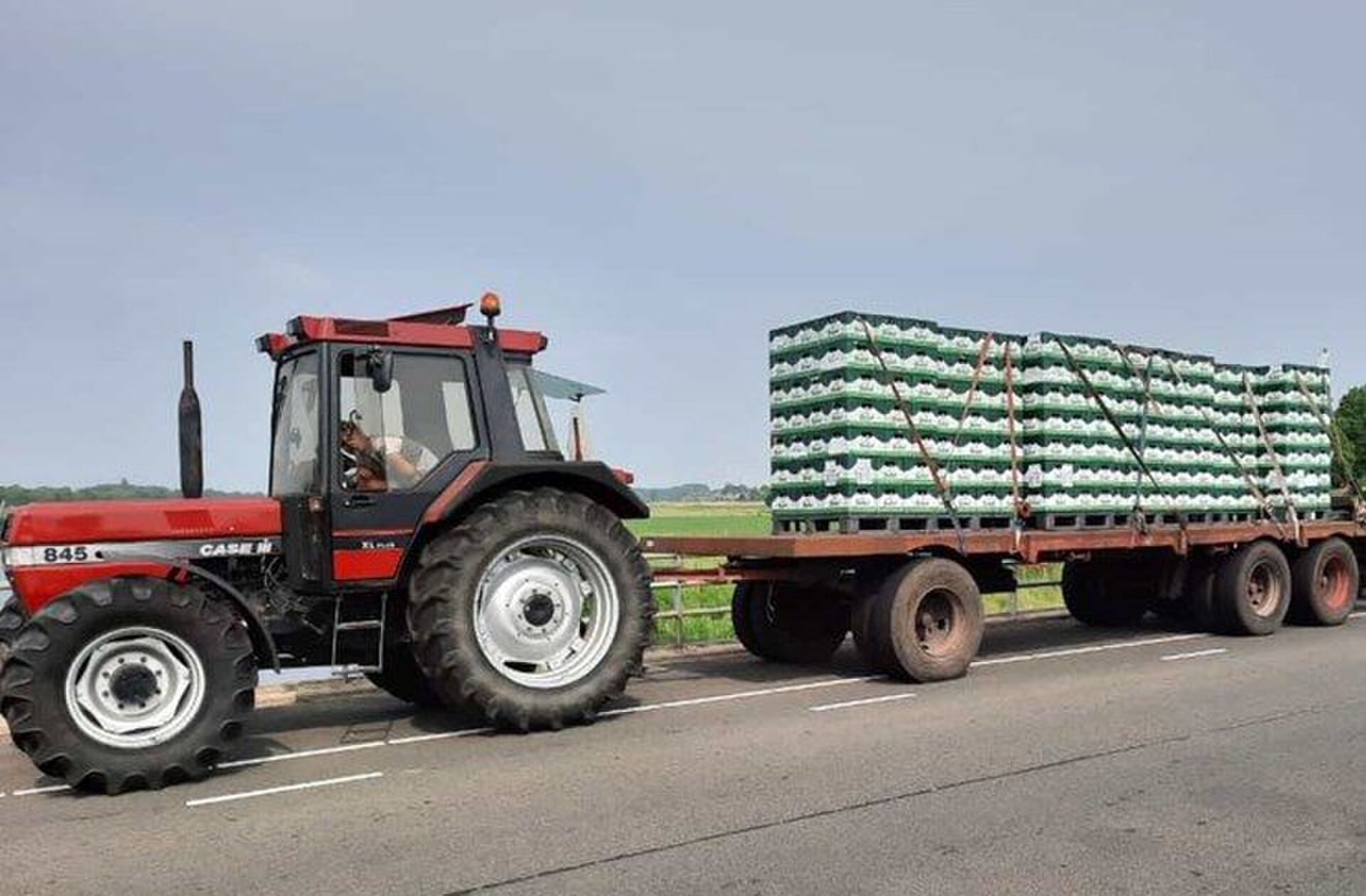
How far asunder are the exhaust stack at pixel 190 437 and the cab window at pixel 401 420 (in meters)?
0.86

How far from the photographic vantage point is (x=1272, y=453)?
13.2 metres

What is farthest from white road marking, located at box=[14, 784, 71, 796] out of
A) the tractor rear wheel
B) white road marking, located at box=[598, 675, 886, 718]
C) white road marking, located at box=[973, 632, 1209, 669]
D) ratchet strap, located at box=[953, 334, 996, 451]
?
white road marking, located at box=[973, 632, 1209, 669]

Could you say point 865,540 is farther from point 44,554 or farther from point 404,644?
point 44,554

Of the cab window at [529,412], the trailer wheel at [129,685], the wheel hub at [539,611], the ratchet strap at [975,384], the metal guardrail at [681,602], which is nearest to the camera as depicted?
the trailer wheel at [129,685]

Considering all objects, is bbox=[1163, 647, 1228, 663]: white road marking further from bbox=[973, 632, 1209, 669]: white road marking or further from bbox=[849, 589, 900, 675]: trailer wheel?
bbox=[849, 589, 900, 675]: trailer wheel

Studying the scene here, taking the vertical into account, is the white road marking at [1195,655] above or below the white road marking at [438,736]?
below

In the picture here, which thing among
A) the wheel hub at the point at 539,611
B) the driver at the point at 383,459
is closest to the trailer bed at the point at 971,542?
the wheel hub at the point at 539,611

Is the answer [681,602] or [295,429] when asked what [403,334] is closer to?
[295,429]

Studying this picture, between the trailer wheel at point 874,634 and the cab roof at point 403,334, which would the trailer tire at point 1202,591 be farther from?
the cab roof at point 403,334

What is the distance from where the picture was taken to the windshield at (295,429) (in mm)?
7570

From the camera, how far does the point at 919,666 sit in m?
9.54

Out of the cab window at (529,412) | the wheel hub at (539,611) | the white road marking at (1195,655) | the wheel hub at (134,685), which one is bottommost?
the white road marking at (1195,655)

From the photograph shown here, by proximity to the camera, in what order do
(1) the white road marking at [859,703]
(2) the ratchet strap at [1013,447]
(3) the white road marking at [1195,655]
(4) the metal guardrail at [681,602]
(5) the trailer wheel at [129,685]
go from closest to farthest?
1. (5) the trailer wheel at [129,685]
2. (1) the white road marking at [859,703]
3. (4) the metal guardrail at [681,602]
4. (2) the ratchet strap at [1013,447]
5. (3) the white road marking at [1195,655]

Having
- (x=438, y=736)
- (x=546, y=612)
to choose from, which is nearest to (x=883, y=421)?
(x=546, y=612)
